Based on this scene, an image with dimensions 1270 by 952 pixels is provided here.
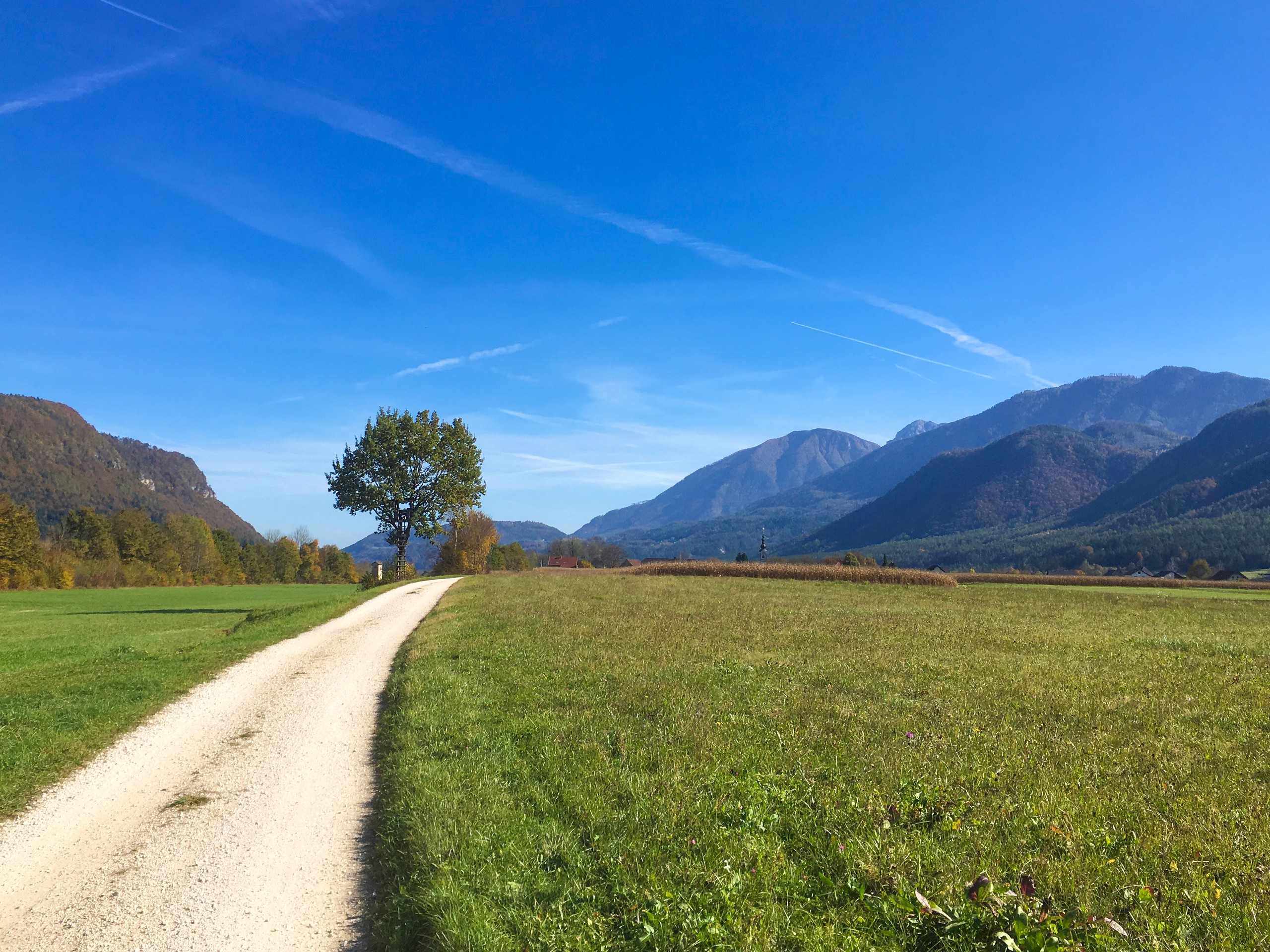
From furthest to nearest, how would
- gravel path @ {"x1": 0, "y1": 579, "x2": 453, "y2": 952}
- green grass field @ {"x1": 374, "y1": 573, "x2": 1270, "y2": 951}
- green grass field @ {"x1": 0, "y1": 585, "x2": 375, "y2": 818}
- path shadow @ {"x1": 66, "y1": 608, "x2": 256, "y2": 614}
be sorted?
1. path shadow @ {"x1": 66, "y1": 608, "x2": 256, "y2": 614}
2. green grass field @ {"x1": 0, "y1": 585, "x2": 375, "y2": 818}
3. gravel path @ {"x1": 0, "y1": 579, "x2": 453, "y2": 952}
4. green grass field @ {"x1": 374, "y1": 573, "x2": 1270, "y2": 951}

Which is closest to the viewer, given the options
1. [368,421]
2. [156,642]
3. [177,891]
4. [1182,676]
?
[177,891]

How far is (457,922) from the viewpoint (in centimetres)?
483

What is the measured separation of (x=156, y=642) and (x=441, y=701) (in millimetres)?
17567

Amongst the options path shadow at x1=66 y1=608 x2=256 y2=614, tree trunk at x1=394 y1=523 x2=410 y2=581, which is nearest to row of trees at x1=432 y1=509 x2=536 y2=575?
tree trunk at x1=394 y1=523 x2=410 y2=581

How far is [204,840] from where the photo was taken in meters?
6.80

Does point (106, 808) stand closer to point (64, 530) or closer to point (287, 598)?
point (287, 598)

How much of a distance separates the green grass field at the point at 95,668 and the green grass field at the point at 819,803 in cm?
423

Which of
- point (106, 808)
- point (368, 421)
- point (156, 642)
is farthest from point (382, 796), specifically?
point (368, 421)

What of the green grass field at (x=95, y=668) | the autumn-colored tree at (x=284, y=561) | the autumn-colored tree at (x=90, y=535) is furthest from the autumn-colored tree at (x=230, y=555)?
the green grass field at (x=95, y=668)

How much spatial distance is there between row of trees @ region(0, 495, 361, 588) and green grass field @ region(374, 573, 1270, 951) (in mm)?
98671

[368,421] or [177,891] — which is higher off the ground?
[368,421]

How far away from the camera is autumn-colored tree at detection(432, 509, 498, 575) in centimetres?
8300

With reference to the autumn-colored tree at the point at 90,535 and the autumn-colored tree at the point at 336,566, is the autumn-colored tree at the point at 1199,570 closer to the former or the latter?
the autumn-colored tree at the point at 336,566

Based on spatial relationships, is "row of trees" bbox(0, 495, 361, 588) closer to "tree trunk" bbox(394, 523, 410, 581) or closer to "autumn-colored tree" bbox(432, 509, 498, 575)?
"autumn-colored tree" bbox(432, 509, 498, 575)
